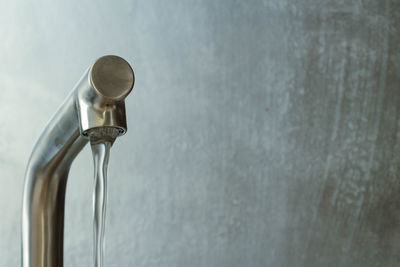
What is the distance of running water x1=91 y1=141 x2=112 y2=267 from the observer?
0.32 m

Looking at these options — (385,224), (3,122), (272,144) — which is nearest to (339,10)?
(272,144)

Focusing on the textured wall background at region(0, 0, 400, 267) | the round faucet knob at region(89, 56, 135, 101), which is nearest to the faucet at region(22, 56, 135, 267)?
the round faucet knob at region(89, 56, 135, 101)

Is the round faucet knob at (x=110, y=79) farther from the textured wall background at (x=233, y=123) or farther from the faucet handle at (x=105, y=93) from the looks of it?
the textured wall background at (x=233, y=123)

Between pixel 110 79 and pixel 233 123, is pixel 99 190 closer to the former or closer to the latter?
pixel 110 79

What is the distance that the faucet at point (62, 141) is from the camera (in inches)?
11.4

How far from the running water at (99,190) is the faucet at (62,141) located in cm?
1

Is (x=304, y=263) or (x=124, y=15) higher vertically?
(x=124, y=15)

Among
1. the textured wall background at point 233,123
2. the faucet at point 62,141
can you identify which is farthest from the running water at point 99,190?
the textured wall background at point 233,123

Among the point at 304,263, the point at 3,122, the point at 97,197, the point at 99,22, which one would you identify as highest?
the point at 99,22

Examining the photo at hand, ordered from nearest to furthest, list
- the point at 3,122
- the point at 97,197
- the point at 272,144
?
1. the point at 97,197
2. the point at 3,122
3. the point at 272,144

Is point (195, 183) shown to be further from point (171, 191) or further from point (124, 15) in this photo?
point (124, 15)

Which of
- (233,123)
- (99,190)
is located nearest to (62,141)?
(99,190)

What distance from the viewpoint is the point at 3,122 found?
69cm

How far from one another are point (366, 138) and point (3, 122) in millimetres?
536
